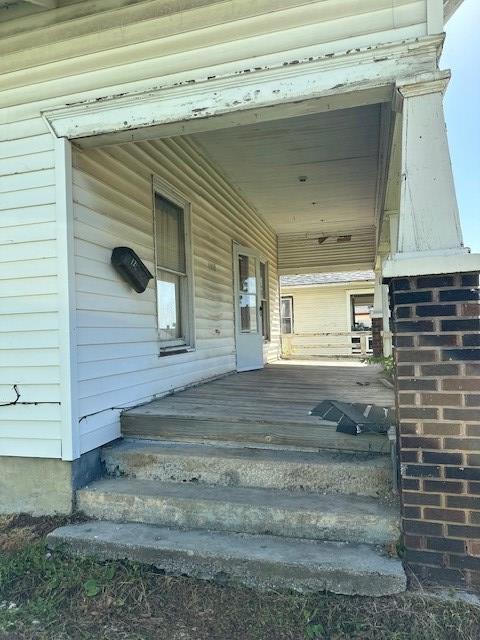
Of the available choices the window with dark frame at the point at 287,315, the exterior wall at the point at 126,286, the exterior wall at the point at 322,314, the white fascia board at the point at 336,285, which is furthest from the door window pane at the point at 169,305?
the window with dark frame at the point at 287,315

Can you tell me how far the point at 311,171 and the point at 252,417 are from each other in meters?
4.12

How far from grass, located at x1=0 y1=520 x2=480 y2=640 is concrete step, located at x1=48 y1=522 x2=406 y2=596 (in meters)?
0.05

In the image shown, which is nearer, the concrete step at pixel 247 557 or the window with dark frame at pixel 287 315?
the concrete step at pixel 247 557

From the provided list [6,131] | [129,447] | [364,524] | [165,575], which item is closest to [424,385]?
[364,524]

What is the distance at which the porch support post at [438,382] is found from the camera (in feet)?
7.02

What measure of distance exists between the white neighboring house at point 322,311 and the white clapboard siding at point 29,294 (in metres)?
12.5

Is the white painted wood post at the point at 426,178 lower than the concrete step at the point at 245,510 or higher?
higher

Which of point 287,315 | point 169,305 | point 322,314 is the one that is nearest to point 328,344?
point 322,314

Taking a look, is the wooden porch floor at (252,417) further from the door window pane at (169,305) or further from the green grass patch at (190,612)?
the green grass patch at (190,612)

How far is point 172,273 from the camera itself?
474 cm

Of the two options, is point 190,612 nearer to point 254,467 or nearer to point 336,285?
point 254,467

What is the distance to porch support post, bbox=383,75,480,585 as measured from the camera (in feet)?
7.02

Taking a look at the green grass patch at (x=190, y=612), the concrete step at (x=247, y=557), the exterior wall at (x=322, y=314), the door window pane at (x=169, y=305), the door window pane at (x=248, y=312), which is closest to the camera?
the green grass patch at (x=190, y=612)

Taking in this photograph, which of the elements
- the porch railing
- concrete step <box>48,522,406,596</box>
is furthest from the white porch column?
the porch railing
